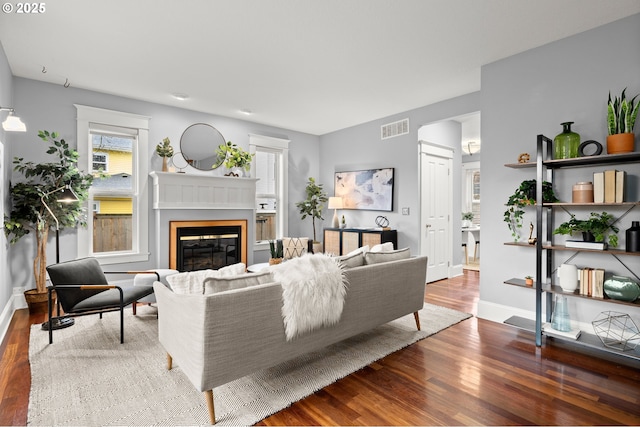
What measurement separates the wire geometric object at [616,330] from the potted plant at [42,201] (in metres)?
5.35

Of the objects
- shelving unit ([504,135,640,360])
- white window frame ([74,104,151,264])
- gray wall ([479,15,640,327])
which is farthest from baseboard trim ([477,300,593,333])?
white window frame ([74,104,151,264])

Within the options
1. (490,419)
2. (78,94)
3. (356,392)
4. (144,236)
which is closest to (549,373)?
(490,419)

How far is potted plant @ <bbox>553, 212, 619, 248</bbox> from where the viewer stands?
2.68 meters

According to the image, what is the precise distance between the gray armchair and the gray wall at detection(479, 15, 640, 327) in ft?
11.8

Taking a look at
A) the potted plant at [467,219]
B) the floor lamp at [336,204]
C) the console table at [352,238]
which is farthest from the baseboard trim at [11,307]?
the potted plant at [467,219]

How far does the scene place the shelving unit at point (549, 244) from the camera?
254 cm

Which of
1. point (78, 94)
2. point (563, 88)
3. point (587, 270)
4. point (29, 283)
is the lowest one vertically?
point (29, 283)

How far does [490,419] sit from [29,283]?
4.97 meters

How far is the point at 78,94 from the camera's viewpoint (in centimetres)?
426

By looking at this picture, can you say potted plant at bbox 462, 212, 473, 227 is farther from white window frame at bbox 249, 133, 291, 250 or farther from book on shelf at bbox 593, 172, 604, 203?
book on shelf at bbox 593, 172, 604, 203

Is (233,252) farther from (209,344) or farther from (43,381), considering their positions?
(209,344)

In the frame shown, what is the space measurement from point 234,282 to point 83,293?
6.20 ft

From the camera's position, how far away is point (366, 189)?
19.2ft

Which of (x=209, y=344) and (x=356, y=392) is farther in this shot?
(x=356, y=392)
